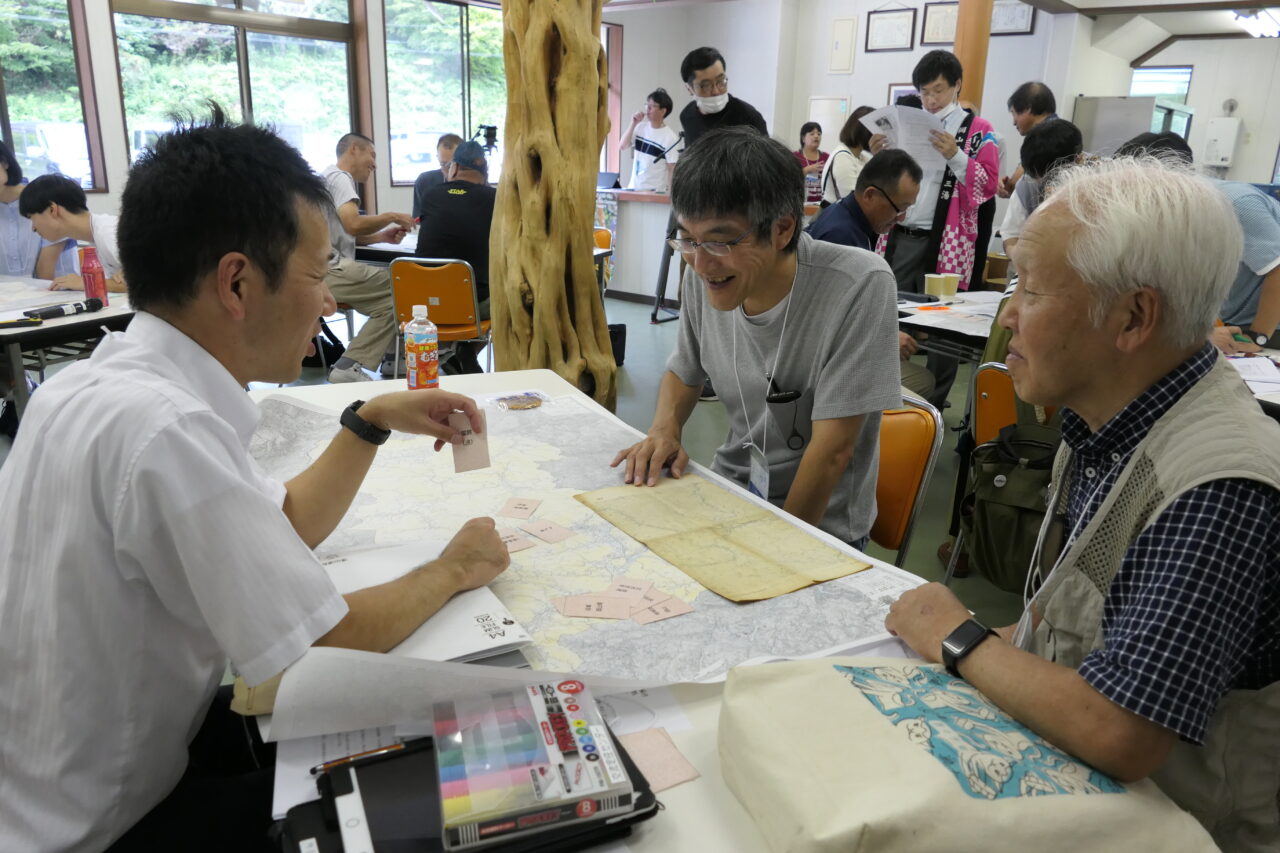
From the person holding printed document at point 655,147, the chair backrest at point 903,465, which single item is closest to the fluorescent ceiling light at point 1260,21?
the person holding printed document at point 655,147

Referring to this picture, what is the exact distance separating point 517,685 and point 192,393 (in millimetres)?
502

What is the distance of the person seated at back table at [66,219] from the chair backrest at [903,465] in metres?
3.57

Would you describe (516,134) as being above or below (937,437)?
above

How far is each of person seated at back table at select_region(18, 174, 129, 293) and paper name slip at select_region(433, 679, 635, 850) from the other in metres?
3.81

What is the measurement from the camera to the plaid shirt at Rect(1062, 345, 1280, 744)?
0.81 meters

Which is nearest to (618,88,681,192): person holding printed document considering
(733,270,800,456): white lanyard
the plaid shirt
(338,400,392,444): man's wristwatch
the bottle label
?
the bottle label

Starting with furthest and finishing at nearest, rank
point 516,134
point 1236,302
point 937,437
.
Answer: point 1236,302, point 516,134, point 937,437

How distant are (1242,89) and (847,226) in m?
9.01

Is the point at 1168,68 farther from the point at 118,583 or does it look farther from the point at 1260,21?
the point at 118,583

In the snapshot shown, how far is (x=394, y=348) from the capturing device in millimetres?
5184

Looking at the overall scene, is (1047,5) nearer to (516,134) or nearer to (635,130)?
(635,130)

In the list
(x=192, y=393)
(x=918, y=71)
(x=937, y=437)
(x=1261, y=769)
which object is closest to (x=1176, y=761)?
(x=1261, y=769)

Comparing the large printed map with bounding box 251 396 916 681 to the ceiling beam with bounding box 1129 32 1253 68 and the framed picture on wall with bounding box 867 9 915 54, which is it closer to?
the framed picture on wall with bounding box 867 9 915 54

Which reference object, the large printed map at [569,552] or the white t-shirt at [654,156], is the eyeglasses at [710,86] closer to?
the large printed map at [569,552]
